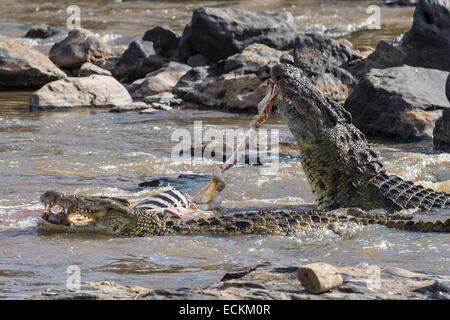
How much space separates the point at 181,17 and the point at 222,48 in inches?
350

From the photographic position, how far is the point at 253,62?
15.1m

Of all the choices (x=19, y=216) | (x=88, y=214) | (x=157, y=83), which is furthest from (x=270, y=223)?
(x=157, y=83)

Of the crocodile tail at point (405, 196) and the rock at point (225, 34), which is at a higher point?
the rock at point (225, 34)

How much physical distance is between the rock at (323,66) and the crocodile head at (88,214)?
7.00m

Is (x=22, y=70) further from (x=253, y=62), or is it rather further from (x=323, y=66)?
(x=323, y=66)

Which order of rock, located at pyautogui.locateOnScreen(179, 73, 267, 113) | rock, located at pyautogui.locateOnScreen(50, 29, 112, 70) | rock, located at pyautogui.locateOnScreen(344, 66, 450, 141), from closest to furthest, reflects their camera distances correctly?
rock, located at pyautogui.locateOnScreen(344, 66, 450, 141) < rock, located at pyautogui.locateOnScreen(179, 73, 267, 113) < rock, located at pyautogui.locateOnScreen(50, 29, 112, 70)

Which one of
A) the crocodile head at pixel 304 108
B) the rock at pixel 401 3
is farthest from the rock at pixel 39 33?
the crocodile head at pixel 304 108

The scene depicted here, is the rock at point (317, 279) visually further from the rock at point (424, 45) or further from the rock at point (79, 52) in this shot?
the rock at point (79, 52)

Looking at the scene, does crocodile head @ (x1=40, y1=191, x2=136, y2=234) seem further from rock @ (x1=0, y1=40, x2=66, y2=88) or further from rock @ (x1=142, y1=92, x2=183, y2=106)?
rock @ (x1=0, y1=40, x2=66, y2=88)

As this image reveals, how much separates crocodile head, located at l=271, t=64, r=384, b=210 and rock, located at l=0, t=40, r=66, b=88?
29.1 ft

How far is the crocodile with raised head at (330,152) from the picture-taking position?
849 centimetres

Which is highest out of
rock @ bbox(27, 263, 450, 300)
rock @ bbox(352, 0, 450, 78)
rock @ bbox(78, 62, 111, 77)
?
rock @ bbox(352, 0, 450, 78)

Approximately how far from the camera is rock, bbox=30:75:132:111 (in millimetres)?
14914

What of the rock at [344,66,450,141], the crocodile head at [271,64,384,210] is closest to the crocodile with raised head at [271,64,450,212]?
the crocodile head at [271,64,384,210]
